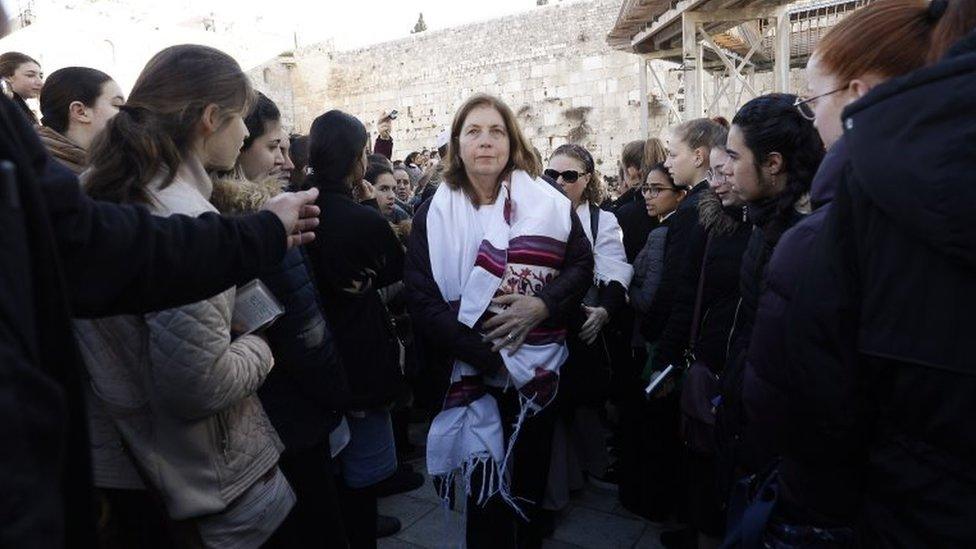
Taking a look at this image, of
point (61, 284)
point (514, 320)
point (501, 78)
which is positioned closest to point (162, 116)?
point (61, 284)

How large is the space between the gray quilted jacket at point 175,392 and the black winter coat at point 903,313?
1.34 meters

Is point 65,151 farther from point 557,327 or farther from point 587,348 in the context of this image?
point 587,348

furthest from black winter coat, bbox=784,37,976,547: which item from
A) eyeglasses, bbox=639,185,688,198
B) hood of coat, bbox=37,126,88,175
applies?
eyeglasses, bbox=639,185,688,198

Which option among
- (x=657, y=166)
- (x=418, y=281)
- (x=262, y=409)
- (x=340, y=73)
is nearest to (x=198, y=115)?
(x=262, y=409)

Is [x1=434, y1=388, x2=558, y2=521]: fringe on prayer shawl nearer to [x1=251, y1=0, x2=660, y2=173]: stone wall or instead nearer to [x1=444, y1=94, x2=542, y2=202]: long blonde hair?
[x1=444, y1=94, x2=542, y2=202]: long blonde hair

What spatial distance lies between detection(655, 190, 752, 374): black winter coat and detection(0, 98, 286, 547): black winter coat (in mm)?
1695

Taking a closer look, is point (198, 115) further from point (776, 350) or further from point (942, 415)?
point (942, 415)

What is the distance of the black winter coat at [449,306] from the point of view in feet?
7.74

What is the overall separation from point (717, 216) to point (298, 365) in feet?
5.59

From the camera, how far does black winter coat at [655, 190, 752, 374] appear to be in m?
2.33

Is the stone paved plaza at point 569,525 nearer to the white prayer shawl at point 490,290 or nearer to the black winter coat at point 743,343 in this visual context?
the white prayer shawl at point 490,290

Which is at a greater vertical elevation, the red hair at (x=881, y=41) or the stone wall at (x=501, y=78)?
the stone wall at (x=501, y=78)

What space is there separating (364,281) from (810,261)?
65.8 inches

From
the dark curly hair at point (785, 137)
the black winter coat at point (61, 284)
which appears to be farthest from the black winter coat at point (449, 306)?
the black winter coat at point (61, 284)
